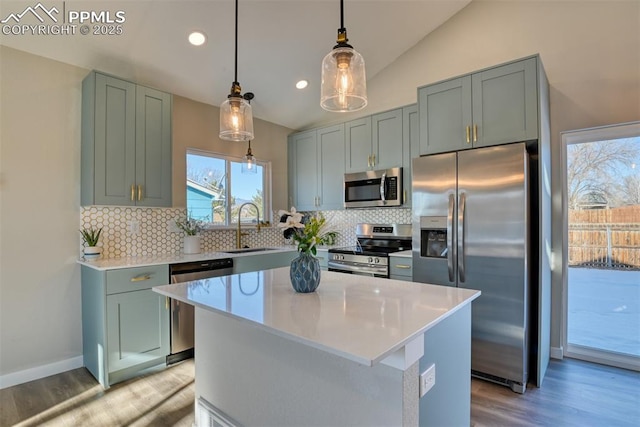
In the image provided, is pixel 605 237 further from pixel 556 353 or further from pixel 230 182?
pixel 230 182

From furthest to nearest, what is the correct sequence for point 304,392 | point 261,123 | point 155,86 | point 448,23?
1. point 261,123
2. point 448,23
3. point 155,86
4. point 304,392

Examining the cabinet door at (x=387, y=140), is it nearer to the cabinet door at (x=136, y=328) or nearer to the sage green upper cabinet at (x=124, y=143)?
the sage green upper cabinet at (x=124, y=143)

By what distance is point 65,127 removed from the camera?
110 inches

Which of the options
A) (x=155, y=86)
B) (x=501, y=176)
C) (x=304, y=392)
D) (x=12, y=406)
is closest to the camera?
(x=304, y=392)

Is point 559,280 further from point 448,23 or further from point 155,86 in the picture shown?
point 155,86

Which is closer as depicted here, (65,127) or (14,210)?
(14,210)

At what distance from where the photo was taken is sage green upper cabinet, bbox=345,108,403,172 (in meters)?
3.68

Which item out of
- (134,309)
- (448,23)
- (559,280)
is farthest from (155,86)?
(559,280)

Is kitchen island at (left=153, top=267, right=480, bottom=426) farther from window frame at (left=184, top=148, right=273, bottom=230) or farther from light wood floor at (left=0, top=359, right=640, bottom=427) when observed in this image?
window frame at (left=184, top=148, right=273, bottom=230)

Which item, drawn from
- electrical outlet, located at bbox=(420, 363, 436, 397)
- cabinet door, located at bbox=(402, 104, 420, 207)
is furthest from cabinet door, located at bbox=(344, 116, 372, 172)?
electrical outlet, located at bbox=(420, 363, 436, 397)

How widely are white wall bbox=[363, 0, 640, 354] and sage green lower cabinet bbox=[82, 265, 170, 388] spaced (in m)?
3.59

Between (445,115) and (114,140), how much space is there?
2.92 metres

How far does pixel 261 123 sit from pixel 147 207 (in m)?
1.94

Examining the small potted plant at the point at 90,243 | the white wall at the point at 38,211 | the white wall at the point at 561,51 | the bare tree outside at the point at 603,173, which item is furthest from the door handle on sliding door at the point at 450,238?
the white wall at the point at 38,211
